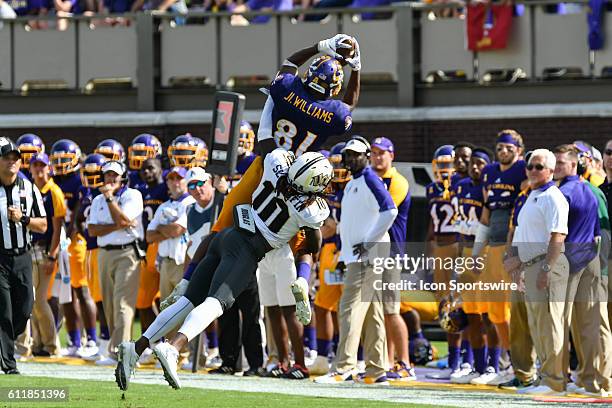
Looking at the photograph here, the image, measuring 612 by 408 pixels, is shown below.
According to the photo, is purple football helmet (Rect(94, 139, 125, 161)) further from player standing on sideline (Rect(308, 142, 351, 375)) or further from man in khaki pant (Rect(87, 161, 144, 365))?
player standing on sideline (Rect(308, 142, 351, 375))

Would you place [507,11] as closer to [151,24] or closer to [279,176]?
[151,24]

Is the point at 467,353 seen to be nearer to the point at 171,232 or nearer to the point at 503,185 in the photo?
the point at 503,185

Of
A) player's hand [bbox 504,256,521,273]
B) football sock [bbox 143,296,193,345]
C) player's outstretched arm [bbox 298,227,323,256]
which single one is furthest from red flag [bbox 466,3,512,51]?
football sock [bbox 143,296,193,345]

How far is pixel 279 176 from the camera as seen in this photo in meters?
11.9

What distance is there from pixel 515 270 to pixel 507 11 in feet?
27.1

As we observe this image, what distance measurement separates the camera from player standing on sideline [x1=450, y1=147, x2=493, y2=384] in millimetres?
15047

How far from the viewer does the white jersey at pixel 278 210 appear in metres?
11.9

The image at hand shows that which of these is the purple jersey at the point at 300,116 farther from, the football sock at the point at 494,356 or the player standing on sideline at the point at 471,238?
the football sock at the point at 494,356

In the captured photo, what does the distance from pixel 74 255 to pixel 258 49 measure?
6.53m

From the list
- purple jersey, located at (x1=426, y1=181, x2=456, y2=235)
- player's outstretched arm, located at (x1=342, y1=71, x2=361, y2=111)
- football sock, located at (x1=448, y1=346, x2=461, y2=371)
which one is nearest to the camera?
player's outstretched arm, located at (x1=342, y1=71, x2=361, y2=111)

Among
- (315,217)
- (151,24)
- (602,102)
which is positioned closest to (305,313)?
(315,217)

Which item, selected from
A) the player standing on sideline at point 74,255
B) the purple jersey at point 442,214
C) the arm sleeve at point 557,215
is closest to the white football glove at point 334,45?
the arm sleeve at point 557,215

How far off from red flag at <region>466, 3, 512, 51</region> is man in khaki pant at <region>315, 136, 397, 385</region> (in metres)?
7.11

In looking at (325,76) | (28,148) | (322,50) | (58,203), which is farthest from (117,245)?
(322,50)
